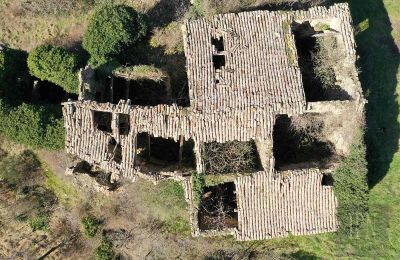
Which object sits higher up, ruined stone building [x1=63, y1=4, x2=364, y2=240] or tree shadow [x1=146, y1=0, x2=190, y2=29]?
tree shadow [x1=146, y1=0, x2=190, y2=29]

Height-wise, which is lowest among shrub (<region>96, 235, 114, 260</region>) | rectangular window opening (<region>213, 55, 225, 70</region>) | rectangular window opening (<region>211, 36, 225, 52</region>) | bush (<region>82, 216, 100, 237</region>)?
shrub (<region>96, 235, 114, 260</region>)

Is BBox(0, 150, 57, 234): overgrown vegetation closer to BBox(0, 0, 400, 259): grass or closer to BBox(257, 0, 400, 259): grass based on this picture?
BBox(0, 0, 400, 259): grass

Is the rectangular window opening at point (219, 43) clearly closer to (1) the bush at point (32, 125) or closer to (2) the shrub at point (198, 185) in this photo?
(2) the shrub at point (198, 185)

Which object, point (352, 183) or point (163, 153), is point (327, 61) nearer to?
point (352, 183)

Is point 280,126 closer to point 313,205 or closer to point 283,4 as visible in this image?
point 313,205

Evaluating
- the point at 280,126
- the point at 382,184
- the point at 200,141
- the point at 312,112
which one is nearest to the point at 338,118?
the point at 312,112

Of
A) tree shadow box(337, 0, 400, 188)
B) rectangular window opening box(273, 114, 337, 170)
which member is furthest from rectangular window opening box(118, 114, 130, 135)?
tree shadow box(337, 0, 400, 188)
